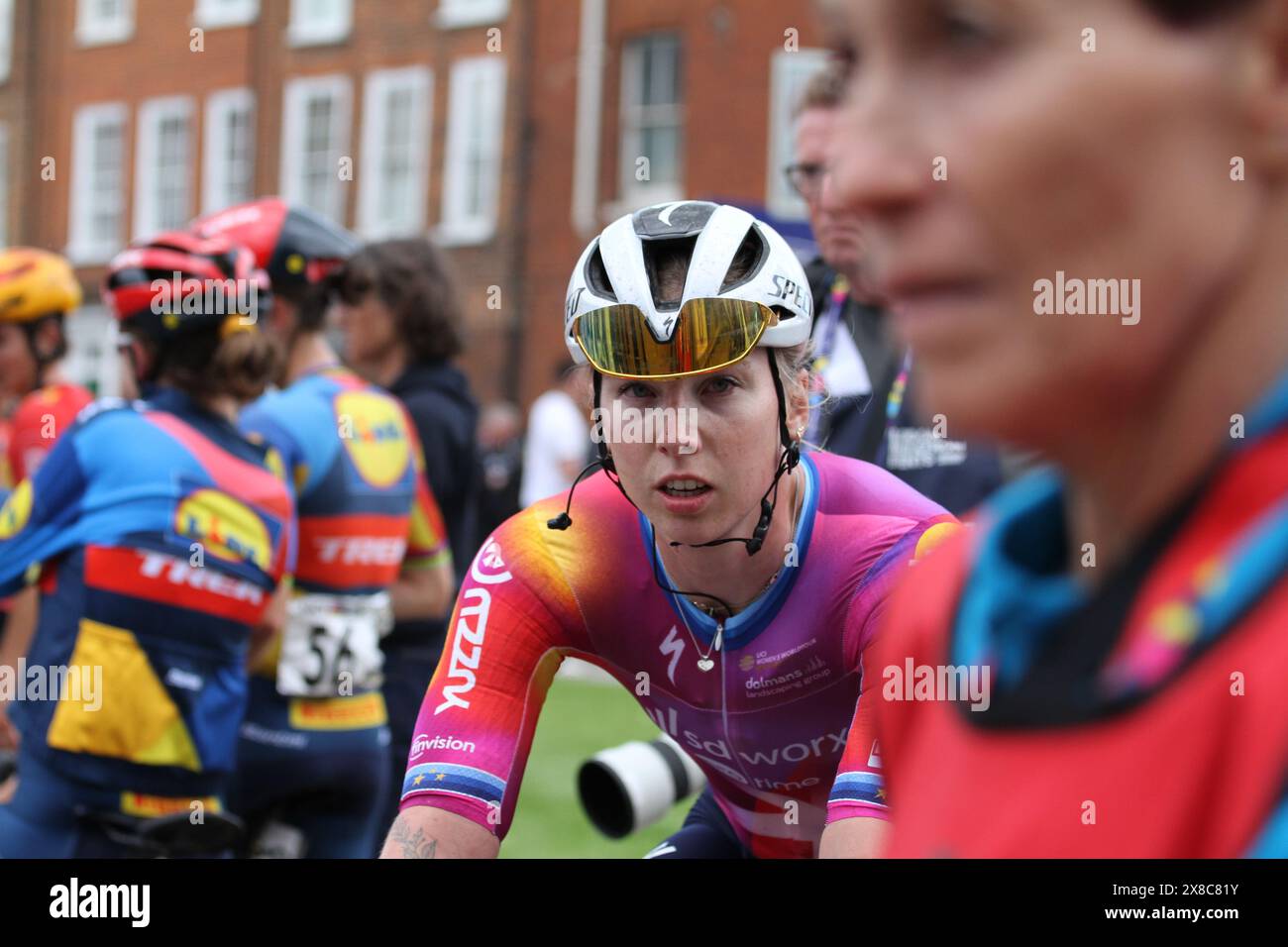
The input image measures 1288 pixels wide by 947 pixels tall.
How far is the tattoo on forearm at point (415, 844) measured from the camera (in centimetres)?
322

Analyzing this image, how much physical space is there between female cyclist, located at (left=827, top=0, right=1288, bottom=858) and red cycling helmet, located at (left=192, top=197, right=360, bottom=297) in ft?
18.5

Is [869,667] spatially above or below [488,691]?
above

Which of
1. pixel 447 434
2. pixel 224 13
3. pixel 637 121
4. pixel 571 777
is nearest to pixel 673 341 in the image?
pixel 447 434

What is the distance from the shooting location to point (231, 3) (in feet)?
105

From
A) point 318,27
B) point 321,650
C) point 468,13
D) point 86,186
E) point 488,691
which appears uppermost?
point 318,27

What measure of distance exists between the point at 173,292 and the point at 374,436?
114 cm

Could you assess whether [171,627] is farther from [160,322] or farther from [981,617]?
[981,617]

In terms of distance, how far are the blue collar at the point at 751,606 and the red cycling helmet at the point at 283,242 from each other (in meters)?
3.48

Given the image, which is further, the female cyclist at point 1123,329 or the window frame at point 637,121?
the window frame at point 637,121

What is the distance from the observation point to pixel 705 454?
3.34 m

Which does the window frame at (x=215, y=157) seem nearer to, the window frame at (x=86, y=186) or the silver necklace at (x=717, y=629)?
the window frame at (x=86, y=186)

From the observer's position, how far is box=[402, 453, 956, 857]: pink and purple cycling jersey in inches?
131

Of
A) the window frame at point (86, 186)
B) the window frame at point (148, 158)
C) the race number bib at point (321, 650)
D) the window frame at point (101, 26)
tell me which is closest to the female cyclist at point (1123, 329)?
the race number bib at point (321, 650)

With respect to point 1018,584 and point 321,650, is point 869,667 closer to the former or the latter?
point 1018,584
